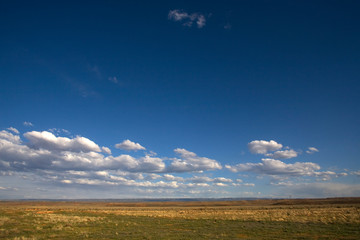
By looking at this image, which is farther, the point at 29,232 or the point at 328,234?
the point at 29,232

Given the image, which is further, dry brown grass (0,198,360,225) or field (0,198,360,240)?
dry brown grass (0,198,360,225)

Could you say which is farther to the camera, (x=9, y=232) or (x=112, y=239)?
(x=9, y=232)

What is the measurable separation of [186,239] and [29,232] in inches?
633

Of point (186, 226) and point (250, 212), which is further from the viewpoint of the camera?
point (250, 212)

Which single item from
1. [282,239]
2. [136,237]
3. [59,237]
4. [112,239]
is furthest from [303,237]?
[59,237]

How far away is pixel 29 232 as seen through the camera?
24125 millimetres

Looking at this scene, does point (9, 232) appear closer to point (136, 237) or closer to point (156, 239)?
point (136, 237)

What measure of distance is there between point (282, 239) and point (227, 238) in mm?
4574

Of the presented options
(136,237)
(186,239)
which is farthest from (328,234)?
(136,237)

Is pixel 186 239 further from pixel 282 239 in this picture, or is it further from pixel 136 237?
pixel 282 239

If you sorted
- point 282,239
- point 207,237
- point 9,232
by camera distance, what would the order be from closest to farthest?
point 282,239 < point 207,237 < point 9,232

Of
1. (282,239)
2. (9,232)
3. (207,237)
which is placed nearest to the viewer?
(282,239)

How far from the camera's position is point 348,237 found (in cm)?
2052

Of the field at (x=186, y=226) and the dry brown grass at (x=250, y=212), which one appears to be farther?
the dry brown grass at (x=250, y=212)
